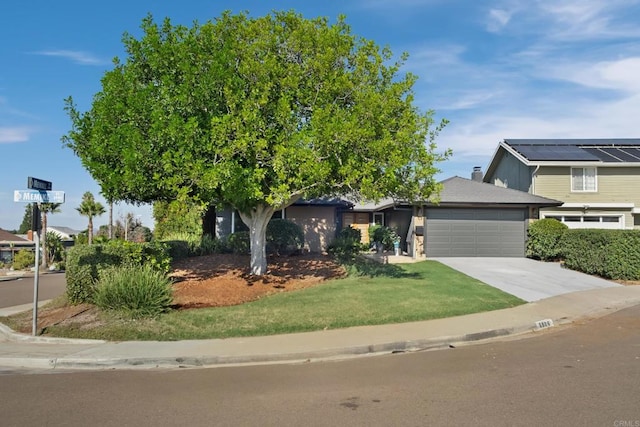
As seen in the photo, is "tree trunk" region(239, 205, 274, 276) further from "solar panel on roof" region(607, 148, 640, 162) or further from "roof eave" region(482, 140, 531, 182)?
"solar panel on roof" region(607, 148, 640, 162)

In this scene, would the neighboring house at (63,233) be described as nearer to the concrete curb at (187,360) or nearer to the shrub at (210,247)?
the shrub at (210,247)

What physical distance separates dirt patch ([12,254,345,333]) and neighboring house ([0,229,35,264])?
91.0 feet

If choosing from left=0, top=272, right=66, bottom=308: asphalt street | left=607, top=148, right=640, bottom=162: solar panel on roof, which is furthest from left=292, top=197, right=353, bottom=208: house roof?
left=607, top=148, right=640, bottom=162: solar panel on roof

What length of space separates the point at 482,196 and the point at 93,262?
18.1 m

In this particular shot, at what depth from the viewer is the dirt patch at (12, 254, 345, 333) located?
11538 mm

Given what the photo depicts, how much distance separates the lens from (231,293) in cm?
1356

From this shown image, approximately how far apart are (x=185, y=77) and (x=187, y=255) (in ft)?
32.5

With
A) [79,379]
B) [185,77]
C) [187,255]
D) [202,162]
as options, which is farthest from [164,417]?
[187,255]

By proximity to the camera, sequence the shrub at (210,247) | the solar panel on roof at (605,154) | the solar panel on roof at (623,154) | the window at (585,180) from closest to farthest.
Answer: the shrub at (210,247), the window at (585,180), the solar panel on roof at (605,154), the solar panel on roof at (623,154)

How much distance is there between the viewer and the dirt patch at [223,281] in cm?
1154

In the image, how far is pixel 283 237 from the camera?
2142 cm

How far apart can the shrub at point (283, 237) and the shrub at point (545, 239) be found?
34.9 feet

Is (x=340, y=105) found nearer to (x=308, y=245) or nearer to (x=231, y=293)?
(x=231, y=293)

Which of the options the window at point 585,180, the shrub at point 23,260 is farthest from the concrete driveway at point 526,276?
the shrub at point 23,260
